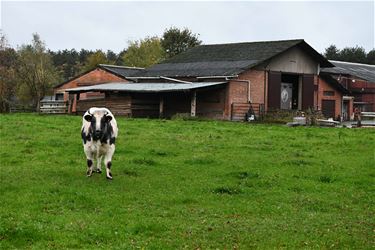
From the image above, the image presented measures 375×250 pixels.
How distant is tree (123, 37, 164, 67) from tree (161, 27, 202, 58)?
4.36ft

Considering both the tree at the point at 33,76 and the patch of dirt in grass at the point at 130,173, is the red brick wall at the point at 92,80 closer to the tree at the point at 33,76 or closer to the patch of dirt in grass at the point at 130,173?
the tree at the point at 33,76

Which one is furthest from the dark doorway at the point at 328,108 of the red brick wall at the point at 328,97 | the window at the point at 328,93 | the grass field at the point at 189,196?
the grass field at the point at 189,196

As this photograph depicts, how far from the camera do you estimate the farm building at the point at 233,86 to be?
42656mm

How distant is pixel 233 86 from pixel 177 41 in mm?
43192

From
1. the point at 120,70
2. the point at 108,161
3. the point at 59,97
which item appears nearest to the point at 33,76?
the point at 59,97

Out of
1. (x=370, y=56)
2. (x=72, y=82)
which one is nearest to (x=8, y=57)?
(x=72, y=82)

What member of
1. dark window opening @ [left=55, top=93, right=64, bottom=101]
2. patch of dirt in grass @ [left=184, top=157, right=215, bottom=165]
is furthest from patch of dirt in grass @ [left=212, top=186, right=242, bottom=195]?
dark window opening @ [left=55, top=93, right=64, bottom=101]

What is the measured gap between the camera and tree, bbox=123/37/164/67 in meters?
85.2

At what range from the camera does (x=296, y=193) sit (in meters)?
13.0

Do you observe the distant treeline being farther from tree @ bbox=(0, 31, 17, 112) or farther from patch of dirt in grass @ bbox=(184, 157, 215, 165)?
patch of dirt in grass @ bbox=(184, 157, 215, 165)

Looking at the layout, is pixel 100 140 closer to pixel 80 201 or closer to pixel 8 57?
pixel 80 201

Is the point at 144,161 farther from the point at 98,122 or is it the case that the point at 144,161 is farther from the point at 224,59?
the point at 224,59

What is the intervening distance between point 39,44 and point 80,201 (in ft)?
246

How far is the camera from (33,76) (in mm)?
67875
